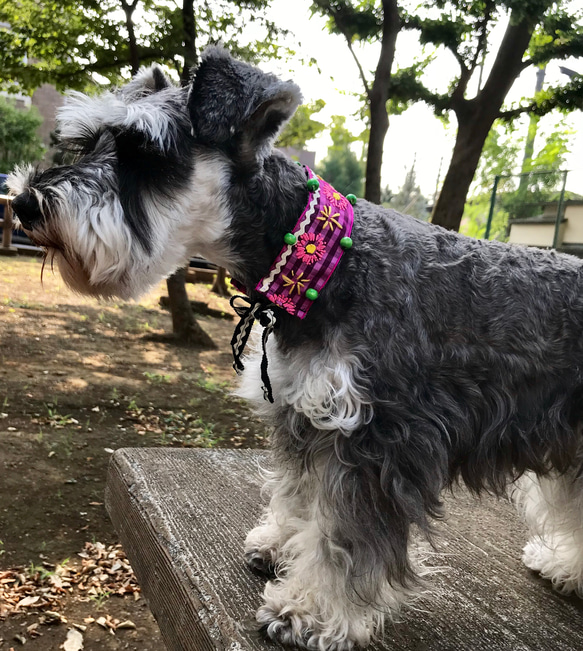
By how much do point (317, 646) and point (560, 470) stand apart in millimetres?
1116

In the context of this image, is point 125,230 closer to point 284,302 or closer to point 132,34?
point 284,302

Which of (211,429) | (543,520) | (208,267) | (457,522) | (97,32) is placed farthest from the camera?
(208,267)

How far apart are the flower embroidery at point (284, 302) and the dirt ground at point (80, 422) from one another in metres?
0.73

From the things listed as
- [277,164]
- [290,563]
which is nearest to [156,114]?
[277,164]

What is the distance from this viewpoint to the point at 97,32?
8133mm

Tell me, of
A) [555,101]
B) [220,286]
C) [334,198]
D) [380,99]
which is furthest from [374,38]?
[220,286]

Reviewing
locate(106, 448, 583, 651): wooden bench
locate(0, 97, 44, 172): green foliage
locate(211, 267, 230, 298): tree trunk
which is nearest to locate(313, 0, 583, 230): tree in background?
locate(106, 448, 583, 651): wooden bench

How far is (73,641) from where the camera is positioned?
10.7ft

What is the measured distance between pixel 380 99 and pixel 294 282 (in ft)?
17.7

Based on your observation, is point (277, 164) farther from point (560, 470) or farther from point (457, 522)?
point (457, 522)

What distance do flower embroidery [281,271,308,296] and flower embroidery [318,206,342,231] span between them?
183 mm

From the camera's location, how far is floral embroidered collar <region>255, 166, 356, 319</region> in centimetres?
188

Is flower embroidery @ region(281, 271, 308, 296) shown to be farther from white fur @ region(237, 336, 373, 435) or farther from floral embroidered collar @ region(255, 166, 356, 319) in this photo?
white fur @ region(237, 336, 373, 435)

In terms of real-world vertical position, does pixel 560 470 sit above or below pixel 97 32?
below
